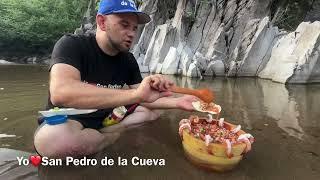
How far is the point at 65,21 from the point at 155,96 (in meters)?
22.8

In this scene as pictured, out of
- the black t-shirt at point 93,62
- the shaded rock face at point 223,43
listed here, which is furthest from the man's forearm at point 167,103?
the shaded rock face at point 223,43

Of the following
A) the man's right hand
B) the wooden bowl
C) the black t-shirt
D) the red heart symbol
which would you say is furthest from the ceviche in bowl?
the red heart symbol

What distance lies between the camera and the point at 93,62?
3.15m

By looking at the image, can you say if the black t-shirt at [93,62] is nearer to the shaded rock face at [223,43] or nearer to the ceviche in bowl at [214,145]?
the ceviche in bowl at [214,145]

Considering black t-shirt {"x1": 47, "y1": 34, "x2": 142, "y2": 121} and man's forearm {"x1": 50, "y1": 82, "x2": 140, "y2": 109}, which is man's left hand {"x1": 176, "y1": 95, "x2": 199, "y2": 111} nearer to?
black t-shirt {"x1": 47, "y1": 34, "x2": 142, "y2": 121}

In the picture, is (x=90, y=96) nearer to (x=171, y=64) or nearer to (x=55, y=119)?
(x=55, y=119)

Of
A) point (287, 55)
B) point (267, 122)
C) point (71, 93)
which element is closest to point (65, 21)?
point (287, 55)

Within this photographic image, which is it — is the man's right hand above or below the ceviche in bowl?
above

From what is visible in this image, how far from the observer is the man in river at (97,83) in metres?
2.53

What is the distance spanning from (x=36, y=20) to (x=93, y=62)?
71.3 feet

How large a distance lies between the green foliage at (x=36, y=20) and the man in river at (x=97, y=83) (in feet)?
67.0

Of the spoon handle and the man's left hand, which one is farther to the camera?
the man's left hand

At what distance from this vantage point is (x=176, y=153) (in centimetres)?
345

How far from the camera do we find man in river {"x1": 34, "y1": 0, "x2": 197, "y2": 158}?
2.53 m
